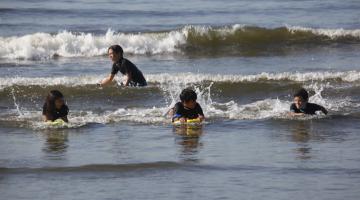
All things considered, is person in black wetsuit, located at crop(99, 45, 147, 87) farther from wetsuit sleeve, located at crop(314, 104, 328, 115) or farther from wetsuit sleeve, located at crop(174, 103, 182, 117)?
wetsuit sleeve, located at crop(314, 104, 328, 115)

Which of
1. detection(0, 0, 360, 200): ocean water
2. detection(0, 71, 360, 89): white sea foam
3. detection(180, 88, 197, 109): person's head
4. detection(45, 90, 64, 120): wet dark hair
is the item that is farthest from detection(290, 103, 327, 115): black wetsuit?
detection(0, 71, 360, 89): white sea foam

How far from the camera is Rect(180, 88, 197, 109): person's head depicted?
15125 millimetres

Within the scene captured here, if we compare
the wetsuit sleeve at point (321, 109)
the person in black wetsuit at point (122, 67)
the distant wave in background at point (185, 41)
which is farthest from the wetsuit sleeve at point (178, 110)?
the distant wave in background at point (185, 41)

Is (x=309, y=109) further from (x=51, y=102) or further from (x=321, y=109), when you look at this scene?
(x=51, y=102)

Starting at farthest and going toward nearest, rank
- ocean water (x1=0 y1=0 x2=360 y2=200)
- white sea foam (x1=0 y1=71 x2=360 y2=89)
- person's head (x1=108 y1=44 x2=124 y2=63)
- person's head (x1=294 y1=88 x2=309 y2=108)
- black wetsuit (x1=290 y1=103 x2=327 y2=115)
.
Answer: white sea foam (x1=0 y1=71 x2=360 y2=89) < person's head (x1=108 y1=44 x2=124 y2=63) < black wetsuit (x1=290 y1=103 x2=327 y2=115) < person's head (x1=294 y1=88 x2=309 y2=108) < ocean water (x1=0 y1=0 x2=360 y2=200)

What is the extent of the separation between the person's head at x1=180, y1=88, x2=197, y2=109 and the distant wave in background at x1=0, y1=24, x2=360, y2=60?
9829 millimetres

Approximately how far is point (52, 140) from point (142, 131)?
4.89ft

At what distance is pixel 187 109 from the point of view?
15297 mm

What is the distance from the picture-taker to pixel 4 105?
18062mm

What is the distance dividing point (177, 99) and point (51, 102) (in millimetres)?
3621

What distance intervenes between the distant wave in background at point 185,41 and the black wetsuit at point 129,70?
6.73 m

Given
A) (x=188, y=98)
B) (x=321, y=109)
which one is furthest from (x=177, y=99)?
(x=321, y=109)

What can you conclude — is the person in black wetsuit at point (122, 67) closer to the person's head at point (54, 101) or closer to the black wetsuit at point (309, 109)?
the person's head at point (54, 101)

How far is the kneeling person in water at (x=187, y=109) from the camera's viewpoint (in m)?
15.1
